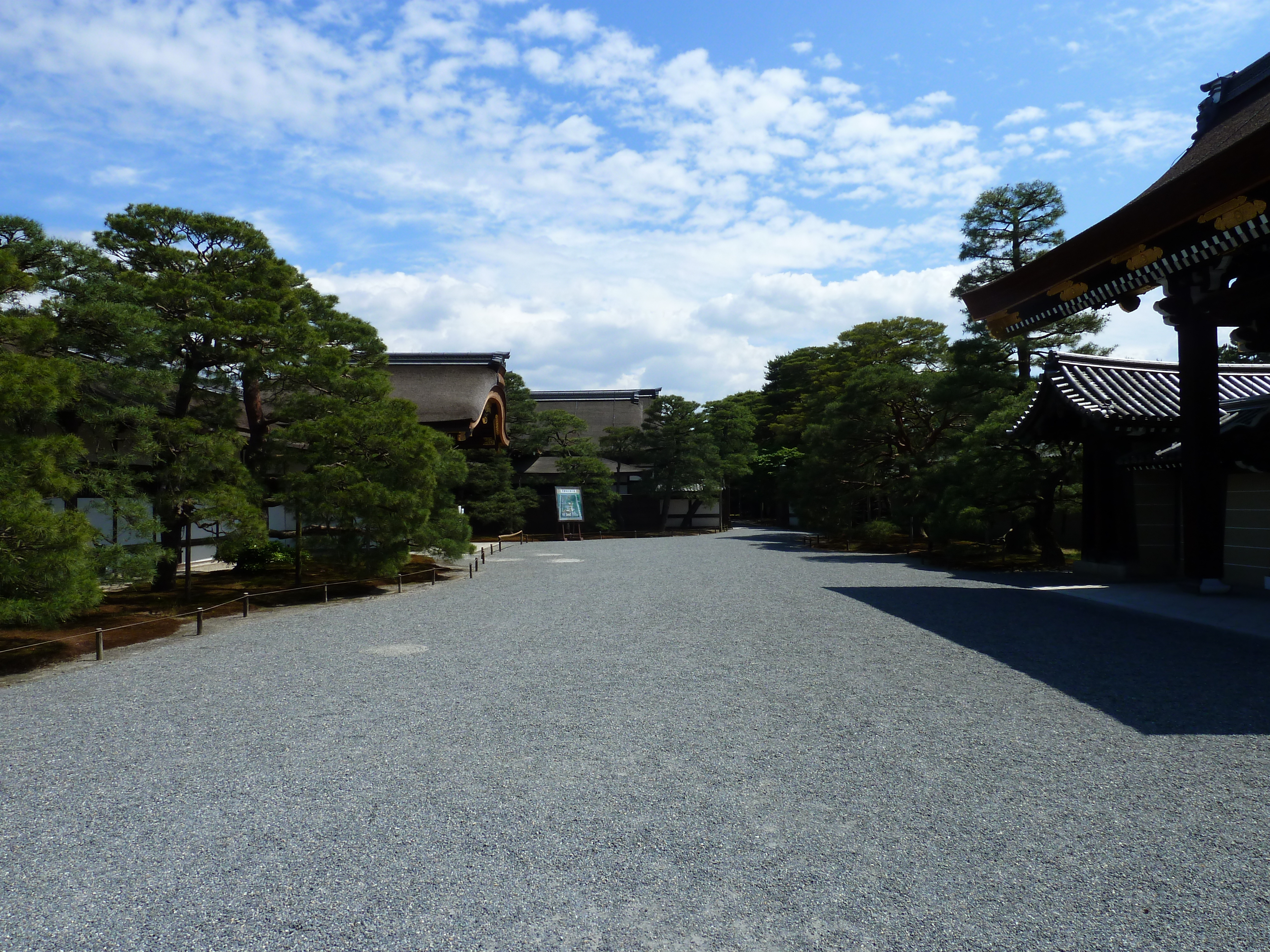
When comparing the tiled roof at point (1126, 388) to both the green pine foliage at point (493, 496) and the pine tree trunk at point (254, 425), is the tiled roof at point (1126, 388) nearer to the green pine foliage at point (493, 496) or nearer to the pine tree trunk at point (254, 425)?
the pine tree trunk at point (254, 425)

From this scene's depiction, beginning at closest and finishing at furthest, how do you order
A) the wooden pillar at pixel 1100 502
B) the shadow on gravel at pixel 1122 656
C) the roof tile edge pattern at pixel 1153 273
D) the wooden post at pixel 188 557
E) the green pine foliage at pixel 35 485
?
the shadow on gravel at pixel 1122 656 < the green pine foliage at pixel 35 485 < the roof tile edge pattern at pixel 1153 273 < the wooden post at pixel 188 557 < the wooden pillar at pixel 1100 502

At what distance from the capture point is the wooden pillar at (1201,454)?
9445 millimetres

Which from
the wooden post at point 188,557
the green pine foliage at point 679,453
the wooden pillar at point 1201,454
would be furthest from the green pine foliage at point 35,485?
the green pine foliage at point 679,453

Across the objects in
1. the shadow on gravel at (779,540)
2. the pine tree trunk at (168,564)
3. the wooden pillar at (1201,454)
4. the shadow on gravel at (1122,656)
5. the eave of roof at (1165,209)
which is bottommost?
the shadow on gravel at (779,540)

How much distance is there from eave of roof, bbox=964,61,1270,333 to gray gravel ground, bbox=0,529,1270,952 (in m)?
4.06

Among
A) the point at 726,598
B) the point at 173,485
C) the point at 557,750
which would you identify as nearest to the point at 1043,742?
the point at 557,750

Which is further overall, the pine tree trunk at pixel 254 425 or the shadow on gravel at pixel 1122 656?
the pine tree trunk at pixel 254 425

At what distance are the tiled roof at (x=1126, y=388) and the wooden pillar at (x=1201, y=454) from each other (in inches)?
37.0

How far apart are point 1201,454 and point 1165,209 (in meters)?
3.50

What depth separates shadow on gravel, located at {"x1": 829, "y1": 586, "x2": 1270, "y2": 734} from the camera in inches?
184

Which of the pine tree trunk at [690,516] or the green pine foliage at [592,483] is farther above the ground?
the green pine foliage at [592,483]

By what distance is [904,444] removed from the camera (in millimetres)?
18953

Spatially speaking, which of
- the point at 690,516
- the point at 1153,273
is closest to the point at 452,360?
the point at 690,516

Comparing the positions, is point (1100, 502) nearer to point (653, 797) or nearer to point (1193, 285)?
point (1193, 285)
